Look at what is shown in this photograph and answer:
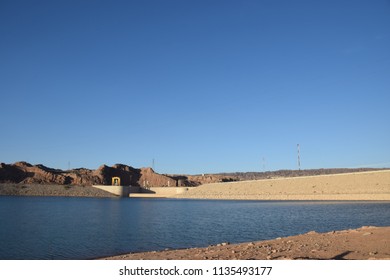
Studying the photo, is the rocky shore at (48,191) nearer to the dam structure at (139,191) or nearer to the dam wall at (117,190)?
the dam wall at (117,190)

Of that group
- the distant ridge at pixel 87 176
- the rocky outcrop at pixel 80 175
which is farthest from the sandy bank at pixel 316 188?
the rocky outcrop at pixel 80 175

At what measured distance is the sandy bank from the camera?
59938mm

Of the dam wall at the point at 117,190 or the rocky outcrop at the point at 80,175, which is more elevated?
the rocky outcrop at the point at 80,175

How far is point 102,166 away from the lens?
143875 mm

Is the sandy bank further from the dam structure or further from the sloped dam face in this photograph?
the dam structure

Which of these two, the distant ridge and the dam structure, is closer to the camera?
the dam structure

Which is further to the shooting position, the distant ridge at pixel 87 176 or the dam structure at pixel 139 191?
the distant ridge at pixel 87 176

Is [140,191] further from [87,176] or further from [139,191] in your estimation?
[87,176]

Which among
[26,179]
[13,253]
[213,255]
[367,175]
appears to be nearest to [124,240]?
[13,253]

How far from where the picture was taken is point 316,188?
226ft

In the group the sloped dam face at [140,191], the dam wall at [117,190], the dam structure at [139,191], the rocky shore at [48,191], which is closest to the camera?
the rocky shore at [48,191]

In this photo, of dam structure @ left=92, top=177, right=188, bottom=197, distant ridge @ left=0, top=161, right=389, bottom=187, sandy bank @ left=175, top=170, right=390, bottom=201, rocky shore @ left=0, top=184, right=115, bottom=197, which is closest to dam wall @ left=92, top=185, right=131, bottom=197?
dam structure @ left=92, top=177, right=188, bottom=197

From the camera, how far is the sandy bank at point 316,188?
5994 cm
